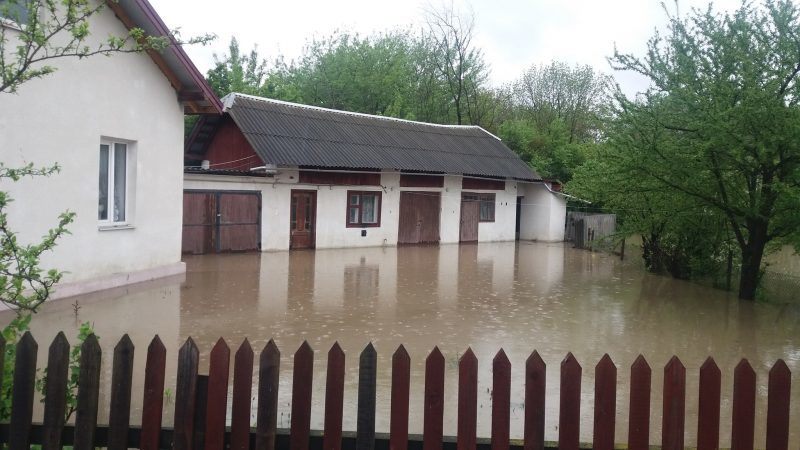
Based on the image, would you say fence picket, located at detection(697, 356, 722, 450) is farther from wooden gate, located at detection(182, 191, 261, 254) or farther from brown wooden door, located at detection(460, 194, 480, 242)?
brown wooden door, located at detection(460, 194, 480, 242)

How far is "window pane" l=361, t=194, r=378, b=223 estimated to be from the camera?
1028 inches

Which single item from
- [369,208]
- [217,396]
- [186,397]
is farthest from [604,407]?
[369,208]

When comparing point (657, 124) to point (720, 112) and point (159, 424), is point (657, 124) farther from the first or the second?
point (159, 424)

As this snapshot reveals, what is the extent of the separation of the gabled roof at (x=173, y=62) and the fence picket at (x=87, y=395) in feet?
27.4

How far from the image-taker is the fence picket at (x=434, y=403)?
12.2ft

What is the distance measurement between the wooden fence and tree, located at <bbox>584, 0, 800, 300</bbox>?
10.0 meters

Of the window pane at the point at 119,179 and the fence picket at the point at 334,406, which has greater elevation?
the window pane at the point at 119,179

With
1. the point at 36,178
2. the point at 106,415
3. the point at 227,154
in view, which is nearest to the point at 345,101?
the point at 227,154

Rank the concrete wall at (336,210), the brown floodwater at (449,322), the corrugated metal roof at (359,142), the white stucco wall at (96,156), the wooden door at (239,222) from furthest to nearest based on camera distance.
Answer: the corrugated metal roof at (359,142)
the concrete wall at (336,210)
the wooden door at (239,222)
the white stucco wall at (96,156)
the brown floodwater at (449,322)

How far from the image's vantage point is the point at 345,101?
44594 mm

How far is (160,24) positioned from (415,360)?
749cm

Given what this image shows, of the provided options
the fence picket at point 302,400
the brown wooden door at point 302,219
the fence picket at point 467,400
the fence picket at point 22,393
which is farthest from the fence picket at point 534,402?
the brown wooden door at point 302,219

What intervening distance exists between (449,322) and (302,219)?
12929mm

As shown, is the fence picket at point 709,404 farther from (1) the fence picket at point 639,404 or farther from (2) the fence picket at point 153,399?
(2) the fence picket at point 153,399
